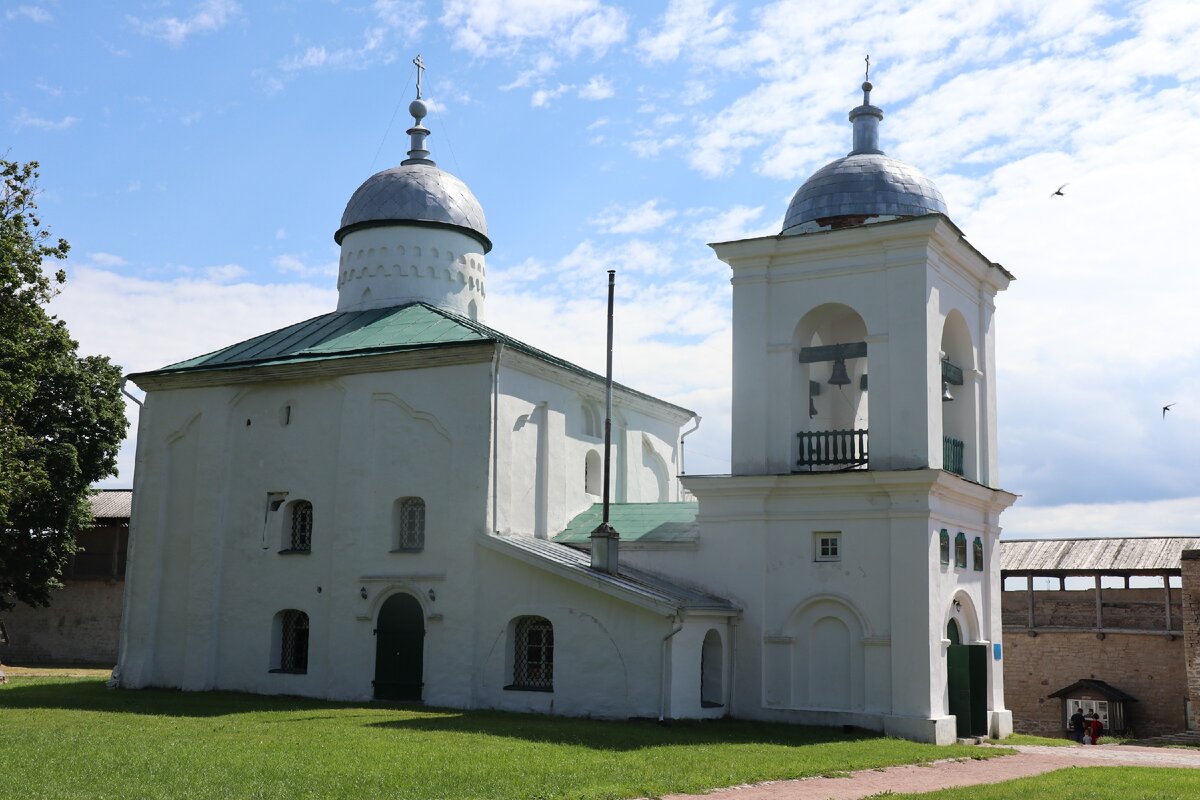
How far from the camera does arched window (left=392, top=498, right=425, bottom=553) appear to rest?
71.4 feet

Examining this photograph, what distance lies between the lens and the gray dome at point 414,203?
2647 centimetres

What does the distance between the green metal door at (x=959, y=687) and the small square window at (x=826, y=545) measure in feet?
7.64

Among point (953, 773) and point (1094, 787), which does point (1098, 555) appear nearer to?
point (953, 773)

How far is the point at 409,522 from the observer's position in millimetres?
21922

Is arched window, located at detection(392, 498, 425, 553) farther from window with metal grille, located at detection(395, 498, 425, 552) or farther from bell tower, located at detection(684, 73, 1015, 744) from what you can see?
bell tower, located at detection(684, 73, 1015, 744)

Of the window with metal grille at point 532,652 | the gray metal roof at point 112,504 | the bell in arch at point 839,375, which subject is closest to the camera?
the window with metal grille at point 532,652

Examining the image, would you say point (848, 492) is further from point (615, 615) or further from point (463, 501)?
point (463, 501)

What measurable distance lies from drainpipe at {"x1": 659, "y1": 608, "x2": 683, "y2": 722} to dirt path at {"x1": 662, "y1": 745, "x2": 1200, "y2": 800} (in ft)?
13.8

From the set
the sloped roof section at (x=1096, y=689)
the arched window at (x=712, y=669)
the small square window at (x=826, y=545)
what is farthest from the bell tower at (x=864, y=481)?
the sloped roof section at (x=1096, y=689)

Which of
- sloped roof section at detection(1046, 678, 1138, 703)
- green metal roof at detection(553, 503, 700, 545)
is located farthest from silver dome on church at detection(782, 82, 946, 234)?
sloped roof section at detection(1046, 678, 1138, 703)

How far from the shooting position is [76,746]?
45.0 ft

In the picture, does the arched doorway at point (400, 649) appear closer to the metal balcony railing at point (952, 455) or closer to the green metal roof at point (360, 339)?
the green metal roof at point (360, 339)

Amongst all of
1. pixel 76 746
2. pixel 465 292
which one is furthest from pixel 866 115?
pixel 76 746

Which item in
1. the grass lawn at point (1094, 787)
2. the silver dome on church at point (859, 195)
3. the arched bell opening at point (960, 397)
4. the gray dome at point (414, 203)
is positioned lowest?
the grass lawn at point (1094, 787)
